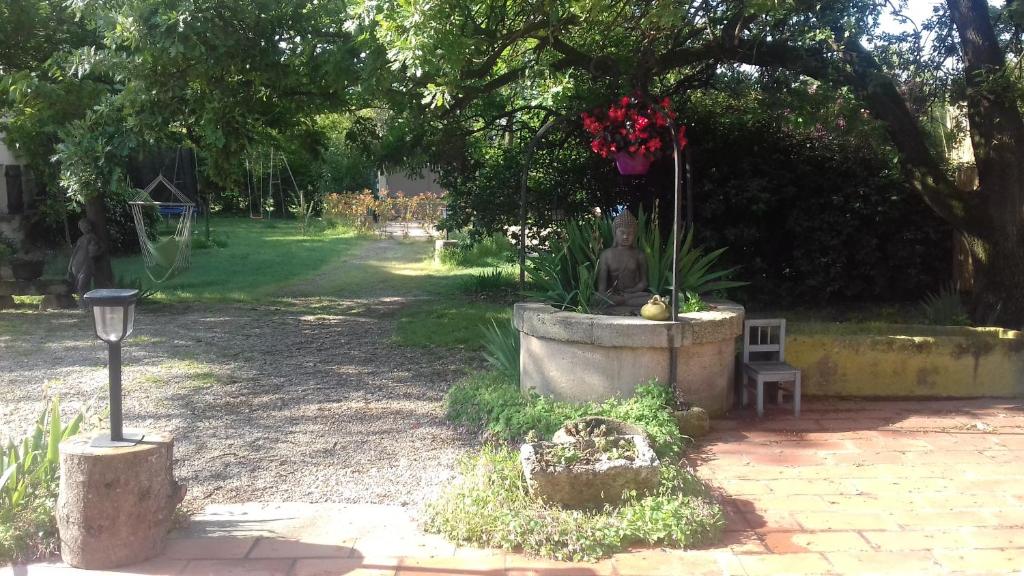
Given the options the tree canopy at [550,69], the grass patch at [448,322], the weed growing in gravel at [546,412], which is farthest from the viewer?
the grass patch at [448,322]

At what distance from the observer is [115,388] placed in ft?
11.9

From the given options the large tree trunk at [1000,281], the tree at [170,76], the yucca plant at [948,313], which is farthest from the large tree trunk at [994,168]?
the tree at [170,76]

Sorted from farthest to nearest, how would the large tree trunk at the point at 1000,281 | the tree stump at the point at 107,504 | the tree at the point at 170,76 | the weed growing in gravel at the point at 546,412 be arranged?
the large tree trunk at the point at 1000,281 < the tree at the point at 170,76 < the weed growing in gravel at the point at 546,412 < the tree stump at the point at 107,504

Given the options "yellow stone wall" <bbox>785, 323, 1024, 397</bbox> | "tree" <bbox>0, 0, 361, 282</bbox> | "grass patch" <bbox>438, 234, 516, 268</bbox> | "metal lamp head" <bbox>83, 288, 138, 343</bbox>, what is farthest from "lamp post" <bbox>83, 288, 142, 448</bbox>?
"grass patch" <bbox>438, 234, 516, 268</bbox>

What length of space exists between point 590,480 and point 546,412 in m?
1.23

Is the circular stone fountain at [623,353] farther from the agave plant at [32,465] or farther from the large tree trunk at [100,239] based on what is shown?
the large tree trunk at [100,239]

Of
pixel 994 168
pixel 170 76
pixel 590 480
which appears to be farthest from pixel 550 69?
pixel 590 480

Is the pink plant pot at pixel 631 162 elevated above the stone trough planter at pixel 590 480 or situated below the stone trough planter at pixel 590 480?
above

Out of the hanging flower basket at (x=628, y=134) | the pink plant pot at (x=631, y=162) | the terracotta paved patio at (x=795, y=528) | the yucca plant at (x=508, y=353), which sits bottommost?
the terracotta paved patio at (x=795, y=528)

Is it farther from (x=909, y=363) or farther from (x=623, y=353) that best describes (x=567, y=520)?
(x=909, y=363)

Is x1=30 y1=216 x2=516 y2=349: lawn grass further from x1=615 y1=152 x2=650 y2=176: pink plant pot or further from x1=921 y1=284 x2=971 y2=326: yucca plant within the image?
x1=921 y1=284 x2=971 y2=326: yucca plant

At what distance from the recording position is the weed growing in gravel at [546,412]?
4.92m

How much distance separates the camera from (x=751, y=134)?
9984 millimetres

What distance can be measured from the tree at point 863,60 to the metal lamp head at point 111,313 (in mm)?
3775
